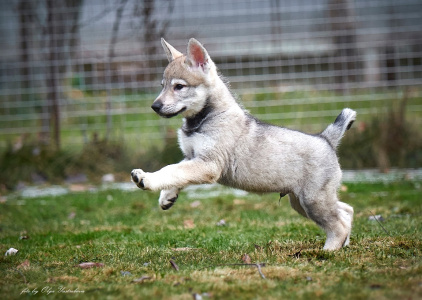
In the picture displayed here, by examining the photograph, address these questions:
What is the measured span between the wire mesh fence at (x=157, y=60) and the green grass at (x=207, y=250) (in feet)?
9.19

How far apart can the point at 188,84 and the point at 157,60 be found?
17.7 feet

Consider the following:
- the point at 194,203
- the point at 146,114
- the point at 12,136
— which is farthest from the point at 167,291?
the point at 12,136

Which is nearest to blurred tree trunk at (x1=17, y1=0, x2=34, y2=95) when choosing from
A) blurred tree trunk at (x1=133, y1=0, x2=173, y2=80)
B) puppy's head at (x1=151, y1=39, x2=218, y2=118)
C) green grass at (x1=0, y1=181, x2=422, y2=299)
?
blurred tree trunk at (x1=133, y1=0, x2=173, y2=80)

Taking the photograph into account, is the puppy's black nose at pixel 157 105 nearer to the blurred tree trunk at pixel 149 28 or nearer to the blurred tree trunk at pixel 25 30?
the blurred tree trunk at pixel 149 28

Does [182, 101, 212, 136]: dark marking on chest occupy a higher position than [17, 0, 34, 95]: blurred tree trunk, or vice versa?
[17, 0, 34, 95]: blurred tree trunk

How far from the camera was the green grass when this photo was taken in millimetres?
3068

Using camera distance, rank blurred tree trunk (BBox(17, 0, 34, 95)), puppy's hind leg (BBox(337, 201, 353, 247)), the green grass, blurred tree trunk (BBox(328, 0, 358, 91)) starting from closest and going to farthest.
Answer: the green grass → puppy's hind leg (BBox(337, 201, 353, 247)) → blurred tree trunk (BBox(328, 0, 358, 91)) → blurred tree trunk (BBox(17, 0, 34, 95))

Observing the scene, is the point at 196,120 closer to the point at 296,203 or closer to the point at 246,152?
the point at 246,152

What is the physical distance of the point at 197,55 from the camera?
445 centimetres

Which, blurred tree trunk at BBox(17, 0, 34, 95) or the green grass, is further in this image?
blurred tree trunk at BBox(17, 0, 34, 95)

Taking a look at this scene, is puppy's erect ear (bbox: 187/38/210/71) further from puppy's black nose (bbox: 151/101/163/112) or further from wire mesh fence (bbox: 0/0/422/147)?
wire mesh fence (bbox: 0/0/422/147)

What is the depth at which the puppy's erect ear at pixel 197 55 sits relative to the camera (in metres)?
4.41

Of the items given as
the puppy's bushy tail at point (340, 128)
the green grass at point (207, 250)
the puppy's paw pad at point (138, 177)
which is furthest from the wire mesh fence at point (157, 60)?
the puppy's paw pad at point (138, 177)

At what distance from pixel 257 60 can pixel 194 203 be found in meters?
4.34
